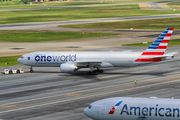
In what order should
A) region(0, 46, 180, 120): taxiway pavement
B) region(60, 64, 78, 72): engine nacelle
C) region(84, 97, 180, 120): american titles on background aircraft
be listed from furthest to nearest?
region(60, 64, 78, 72): engine nacelle, region(0, 46, 180, 120): taxiway pavement, region(84, 97, 180, 120): american titles on background aircraft

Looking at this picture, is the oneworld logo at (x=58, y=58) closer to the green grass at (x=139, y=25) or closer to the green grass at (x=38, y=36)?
the green grass at (x=38, y=36)

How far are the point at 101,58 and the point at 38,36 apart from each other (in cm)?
6980

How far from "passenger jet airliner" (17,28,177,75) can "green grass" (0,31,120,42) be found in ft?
188

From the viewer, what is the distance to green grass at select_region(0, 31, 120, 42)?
123m

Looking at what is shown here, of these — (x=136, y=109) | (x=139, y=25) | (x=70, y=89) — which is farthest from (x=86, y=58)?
(x=139, y=25)

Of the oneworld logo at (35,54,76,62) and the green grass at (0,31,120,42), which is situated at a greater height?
the green grass at (0,31,120,42)

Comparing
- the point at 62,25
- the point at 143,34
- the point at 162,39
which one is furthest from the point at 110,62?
the point at 62,25

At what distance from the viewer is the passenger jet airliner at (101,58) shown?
206 feet

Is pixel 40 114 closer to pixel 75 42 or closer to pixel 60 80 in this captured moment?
pixel 60 80

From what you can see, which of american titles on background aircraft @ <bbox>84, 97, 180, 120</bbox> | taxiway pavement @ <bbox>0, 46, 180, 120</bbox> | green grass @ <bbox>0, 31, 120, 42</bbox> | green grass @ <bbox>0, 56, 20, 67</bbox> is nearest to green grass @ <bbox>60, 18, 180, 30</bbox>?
green grass @ <bbox>0, 31, 120, 42</bbox>

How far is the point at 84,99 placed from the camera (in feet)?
158

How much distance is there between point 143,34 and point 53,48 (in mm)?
43820

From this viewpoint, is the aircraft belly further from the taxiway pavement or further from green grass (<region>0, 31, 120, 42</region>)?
green grass (<region>0, 31, 120, 42</region>)

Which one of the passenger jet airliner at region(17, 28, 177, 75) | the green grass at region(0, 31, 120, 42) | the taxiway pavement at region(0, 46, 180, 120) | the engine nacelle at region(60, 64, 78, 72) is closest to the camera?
the taxiway pavement at region(0, 46, 180, 120)
